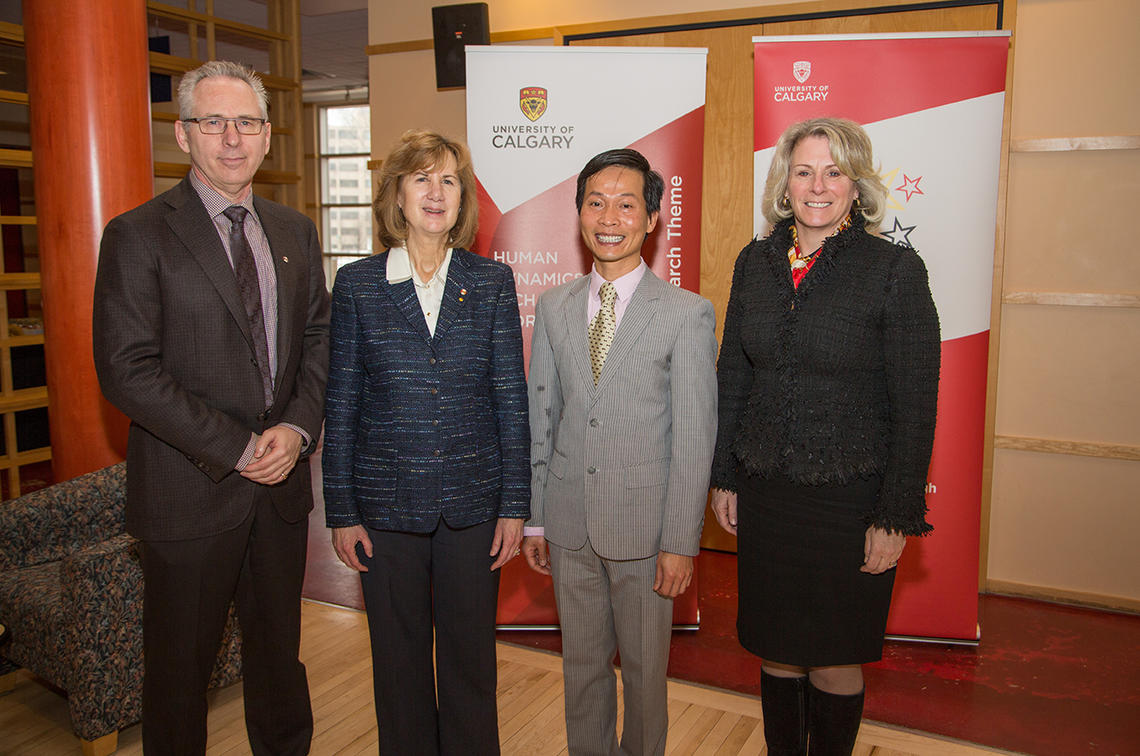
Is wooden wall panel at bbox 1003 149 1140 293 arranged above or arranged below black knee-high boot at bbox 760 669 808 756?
above

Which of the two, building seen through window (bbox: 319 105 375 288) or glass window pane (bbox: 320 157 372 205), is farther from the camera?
glass window pane (bbox: 320 157 372 205)

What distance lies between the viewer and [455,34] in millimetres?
4559

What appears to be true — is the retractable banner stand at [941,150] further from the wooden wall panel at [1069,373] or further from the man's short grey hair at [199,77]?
the man's short grey hair at [199,77]

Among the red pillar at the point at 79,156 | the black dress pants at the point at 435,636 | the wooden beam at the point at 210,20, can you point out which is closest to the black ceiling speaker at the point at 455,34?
the red pillar at the point at 79,156

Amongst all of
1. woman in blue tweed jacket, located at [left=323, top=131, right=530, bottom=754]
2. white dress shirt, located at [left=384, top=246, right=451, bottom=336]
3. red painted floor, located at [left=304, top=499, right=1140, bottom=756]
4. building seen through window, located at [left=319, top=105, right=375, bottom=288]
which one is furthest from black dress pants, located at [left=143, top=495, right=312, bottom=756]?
building seen through window, located at [left=319, top=105, right=375, bottom=288]

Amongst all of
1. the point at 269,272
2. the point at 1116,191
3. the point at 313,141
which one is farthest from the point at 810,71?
the point at 313,141

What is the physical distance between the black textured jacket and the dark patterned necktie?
1.22m

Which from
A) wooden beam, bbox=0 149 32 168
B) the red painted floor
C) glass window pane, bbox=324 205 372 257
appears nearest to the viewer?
the red painted floor

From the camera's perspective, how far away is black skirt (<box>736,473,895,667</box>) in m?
1.95

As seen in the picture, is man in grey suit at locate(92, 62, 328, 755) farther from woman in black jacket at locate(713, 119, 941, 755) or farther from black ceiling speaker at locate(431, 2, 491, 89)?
black ceiling speaker at locate(431, 2, 491, 89)

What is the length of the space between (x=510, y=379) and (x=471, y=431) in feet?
0.54

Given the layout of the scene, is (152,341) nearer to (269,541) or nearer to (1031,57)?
(269,541)

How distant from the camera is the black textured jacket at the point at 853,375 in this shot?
1.85 m

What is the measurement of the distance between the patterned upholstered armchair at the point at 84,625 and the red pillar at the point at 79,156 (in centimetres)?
49
